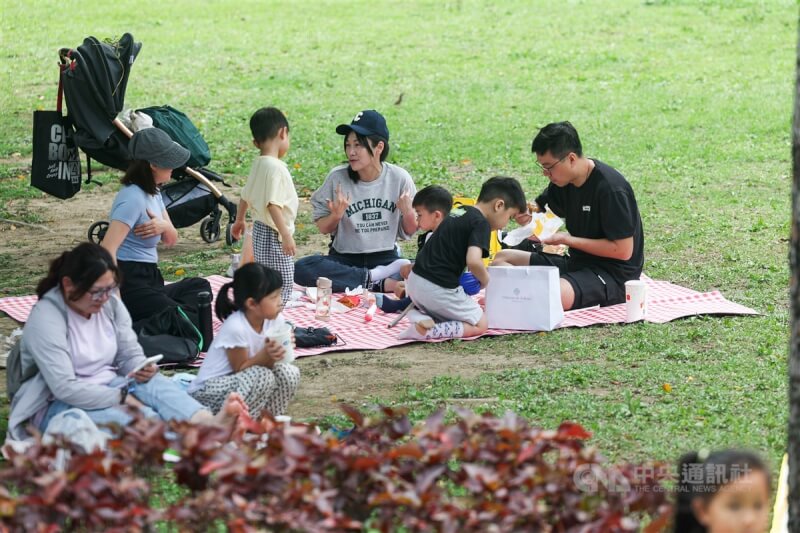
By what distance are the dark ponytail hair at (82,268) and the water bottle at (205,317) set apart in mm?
1762

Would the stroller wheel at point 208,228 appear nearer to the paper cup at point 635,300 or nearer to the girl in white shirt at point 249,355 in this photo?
the paper cup at point 635,300

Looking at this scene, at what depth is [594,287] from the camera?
7898 mm

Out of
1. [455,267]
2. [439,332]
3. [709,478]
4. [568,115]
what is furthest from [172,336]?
[568,115]

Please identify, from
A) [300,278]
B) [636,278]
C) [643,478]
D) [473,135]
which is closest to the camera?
[643,478]

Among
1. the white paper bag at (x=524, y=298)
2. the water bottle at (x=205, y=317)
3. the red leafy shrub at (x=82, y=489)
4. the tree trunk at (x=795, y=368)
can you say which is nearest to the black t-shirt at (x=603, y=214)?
the white paper bag at (x=524, y=298)

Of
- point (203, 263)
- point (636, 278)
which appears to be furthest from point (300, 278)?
point (636, 278)

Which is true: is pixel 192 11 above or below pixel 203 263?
above

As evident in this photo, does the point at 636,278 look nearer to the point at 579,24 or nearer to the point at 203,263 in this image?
the point at 203,263

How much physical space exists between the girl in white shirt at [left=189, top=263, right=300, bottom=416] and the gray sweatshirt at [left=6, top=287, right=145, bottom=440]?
1.79ft

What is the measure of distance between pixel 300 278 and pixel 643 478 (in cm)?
492

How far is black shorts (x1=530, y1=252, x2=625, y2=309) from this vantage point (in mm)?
7852

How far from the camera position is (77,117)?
30.3 feet

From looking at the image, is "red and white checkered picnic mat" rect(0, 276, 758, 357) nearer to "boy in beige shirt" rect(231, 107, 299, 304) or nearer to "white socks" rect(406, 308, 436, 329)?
→ "white socks" rect(406, 308, 436, 329)

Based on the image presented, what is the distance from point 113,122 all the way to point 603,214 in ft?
12.4
